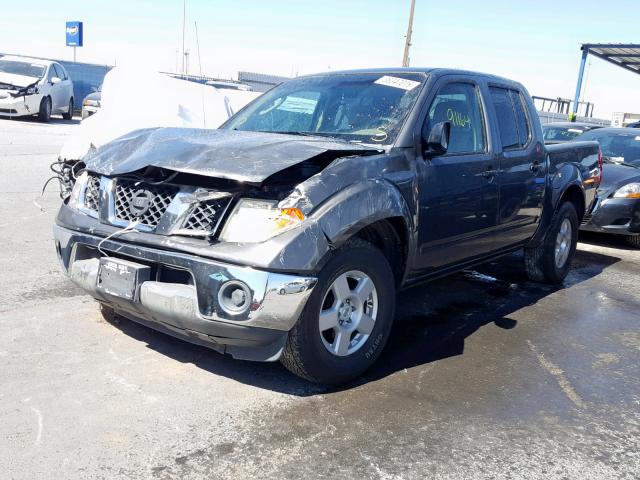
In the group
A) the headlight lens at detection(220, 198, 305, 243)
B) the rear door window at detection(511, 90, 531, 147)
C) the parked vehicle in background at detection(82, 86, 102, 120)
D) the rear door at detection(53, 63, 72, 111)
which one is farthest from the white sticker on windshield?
the rear door at detection(53, 63, 72, 111)

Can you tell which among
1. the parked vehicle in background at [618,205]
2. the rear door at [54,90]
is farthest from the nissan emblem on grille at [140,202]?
the rear door at [54,90]

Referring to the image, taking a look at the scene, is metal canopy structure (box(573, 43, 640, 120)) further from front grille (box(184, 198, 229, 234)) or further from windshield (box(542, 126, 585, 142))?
front grille (box(184, 198, 229, 234))

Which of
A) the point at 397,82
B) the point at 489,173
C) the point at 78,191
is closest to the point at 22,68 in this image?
the point at 78,191

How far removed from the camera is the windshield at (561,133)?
10.8 meters

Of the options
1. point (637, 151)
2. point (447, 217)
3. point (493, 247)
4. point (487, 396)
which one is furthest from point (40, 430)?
point (637, 151)

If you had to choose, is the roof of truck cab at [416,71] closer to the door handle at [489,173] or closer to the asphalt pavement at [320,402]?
the door handle at [489,173]

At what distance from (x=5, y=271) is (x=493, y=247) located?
12.4ft

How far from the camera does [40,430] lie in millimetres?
2898

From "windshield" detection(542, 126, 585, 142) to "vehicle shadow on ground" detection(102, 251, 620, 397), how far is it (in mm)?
3994

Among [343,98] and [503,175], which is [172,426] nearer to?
[343,98]

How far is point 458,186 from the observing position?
4.37m

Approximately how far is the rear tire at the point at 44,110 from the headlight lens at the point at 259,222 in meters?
17.8

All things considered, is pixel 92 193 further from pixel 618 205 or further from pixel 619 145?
pixel 619 145

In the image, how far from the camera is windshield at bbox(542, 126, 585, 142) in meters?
10.8
